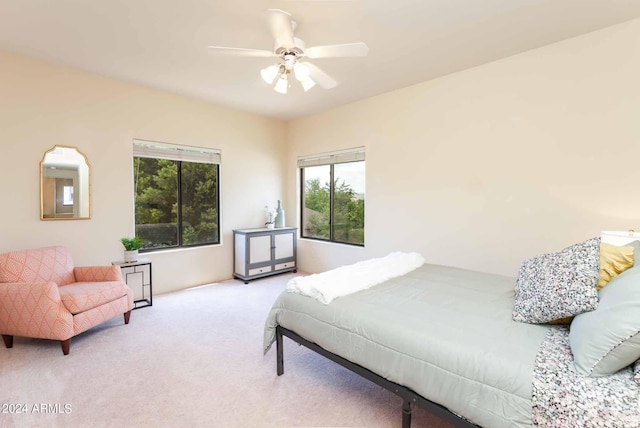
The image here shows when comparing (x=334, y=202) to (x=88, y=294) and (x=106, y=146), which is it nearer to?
(x=106, y=146)

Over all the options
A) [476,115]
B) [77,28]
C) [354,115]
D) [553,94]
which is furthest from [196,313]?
[553,94]

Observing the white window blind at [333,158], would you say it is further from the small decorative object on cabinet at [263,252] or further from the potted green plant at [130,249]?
the potted green plant at [130,249]

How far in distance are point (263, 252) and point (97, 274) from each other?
2229 millimetres

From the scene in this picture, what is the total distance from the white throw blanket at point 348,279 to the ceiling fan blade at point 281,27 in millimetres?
1767

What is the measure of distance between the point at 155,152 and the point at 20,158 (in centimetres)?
134

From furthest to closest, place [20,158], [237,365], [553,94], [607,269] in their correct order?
→ [20,158], [553,94], [237,365], [607,269]

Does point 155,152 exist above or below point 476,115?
below

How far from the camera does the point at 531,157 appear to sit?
9.81 ft

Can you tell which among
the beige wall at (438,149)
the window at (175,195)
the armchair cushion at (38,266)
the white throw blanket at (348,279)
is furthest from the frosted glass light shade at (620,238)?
the armchair cushion at (38,266)

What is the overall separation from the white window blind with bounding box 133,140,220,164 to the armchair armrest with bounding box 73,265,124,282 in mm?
Result: 1572

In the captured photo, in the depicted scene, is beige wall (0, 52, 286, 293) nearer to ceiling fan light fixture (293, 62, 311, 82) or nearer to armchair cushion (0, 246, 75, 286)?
armchair cushion (0, 246, 75, 286)

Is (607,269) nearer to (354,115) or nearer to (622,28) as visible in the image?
(622,28)

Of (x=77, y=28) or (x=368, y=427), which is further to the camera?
(x=77, y=28)

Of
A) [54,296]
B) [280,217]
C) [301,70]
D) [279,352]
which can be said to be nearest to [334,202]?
[280,217]
